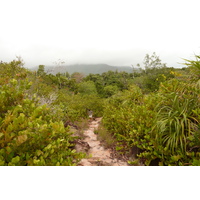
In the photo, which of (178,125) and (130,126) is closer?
(178,125)

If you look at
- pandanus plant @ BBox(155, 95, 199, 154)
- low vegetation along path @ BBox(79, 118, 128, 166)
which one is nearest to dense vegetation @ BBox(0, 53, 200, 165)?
pandanus plant @ BBox(155, 95, 199, 154)

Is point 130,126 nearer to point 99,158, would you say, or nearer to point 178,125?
point 99,158

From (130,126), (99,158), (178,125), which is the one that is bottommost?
(99,158)

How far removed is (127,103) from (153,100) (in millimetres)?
1895

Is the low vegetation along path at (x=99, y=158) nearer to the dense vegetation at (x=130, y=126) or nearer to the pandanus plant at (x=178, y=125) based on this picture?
the dense vegetation at (x=130, y=126)

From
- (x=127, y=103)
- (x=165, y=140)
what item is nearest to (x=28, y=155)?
(x=165, y=140)

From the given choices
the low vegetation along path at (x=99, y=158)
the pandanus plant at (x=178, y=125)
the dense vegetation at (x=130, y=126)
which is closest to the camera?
the dense vegetation at (x=130, y=126)

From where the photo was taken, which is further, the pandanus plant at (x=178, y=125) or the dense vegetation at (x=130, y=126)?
the pandanus plant at (x=178, y=125)

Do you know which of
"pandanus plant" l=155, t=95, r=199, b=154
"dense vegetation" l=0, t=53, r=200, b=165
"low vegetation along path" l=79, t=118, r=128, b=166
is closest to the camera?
"dense vegetation" l=0, t=53, r=200, b=165

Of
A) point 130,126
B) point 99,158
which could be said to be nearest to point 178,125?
point 130,126

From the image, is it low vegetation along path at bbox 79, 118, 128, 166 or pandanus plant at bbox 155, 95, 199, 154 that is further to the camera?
low vegetation along path at bbox 79, 118, 128, 166

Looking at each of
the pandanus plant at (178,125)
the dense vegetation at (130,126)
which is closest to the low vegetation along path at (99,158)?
the dense vegetation at (130,126)

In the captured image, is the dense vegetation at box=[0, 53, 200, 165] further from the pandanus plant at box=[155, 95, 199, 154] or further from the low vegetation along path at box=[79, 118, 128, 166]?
the low vegetation along path at box=[79, 118, 128, 166]

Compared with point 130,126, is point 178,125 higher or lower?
higher
